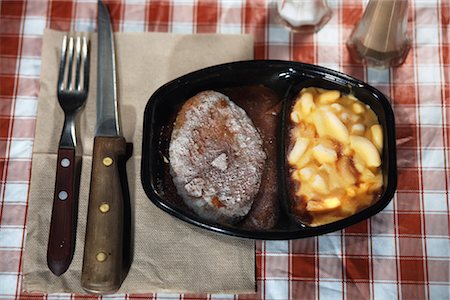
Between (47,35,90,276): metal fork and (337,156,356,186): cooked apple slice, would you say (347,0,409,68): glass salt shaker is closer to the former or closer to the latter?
(337,156,356,186): cooked apple slice

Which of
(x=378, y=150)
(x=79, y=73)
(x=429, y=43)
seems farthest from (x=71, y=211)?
(x=429, y=43)

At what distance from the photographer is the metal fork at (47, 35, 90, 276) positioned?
1.08m

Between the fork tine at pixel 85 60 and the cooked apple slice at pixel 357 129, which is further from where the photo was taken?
the fork tine at pixel 85 60

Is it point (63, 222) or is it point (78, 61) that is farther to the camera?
point (78, 61)

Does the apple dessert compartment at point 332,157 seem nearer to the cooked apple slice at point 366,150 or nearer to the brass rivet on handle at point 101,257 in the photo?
the cooked apple slice at point 366,150

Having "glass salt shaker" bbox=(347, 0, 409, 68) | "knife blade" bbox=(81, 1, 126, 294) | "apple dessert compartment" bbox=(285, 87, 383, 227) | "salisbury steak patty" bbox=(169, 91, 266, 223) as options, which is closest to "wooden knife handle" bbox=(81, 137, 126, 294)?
"knife blade" bbox=(81, 1, 126, 294)

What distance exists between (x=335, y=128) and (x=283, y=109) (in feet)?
0.36

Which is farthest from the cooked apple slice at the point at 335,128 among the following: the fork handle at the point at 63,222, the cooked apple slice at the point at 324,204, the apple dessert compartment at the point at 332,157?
the fork handle at the point at 63,222

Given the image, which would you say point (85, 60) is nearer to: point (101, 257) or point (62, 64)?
point (62, 64)

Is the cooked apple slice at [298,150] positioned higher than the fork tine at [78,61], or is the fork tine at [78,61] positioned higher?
the fork tine at [78,61]

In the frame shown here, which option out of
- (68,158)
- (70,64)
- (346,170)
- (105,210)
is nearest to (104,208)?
(105,210)

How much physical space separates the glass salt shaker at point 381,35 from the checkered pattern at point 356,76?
20mm

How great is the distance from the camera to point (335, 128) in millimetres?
1045

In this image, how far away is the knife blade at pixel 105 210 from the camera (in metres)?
1.03
